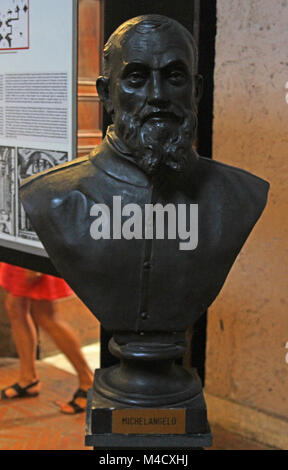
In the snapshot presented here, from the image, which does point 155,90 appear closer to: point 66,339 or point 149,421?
point 149,421

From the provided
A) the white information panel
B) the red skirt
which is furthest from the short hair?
the red skirt

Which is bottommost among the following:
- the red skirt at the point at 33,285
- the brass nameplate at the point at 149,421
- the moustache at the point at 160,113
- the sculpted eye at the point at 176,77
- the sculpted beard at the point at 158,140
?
the red skirt at the point at 33,285

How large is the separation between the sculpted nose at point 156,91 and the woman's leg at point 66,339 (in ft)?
7.58

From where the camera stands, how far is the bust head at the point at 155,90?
1940 mm

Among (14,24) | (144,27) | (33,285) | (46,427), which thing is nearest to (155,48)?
(144,27)

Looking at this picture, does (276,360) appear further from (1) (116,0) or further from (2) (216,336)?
(1) (116,0)

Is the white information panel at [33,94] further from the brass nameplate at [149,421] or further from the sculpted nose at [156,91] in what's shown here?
the brass nameplate at [149,421]

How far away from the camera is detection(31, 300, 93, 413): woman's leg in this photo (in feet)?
12.9

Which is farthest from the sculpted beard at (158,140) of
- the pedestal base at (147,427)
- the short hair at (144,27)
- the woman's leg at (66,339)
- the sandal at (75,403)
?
the sandal at (75,403)

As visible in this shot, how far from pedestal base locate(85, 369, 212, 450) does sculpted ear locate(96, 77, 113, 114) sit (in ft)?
3.59

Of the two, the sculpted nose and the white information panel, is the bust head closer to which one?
the sculpted nose

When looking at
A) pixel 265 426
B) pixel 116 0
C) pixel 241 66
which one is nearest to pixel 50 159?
pixel 116 0

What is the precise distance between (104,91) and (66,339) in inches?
86.2

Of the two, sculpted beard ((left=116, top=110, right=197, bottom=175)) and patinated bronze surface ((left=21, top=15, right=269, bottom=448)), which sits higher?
sculpted beard ((left=116, top=110, right=197, bottom=175))
